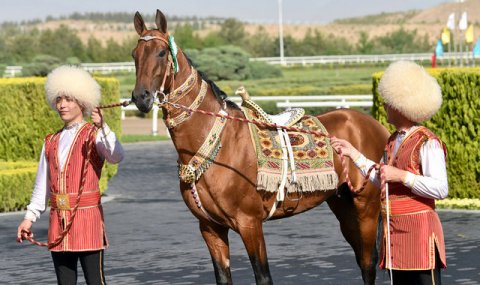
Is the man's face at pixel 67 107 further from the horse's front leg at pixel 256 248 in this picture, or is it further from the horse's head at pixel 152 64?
the horse's front leg at pixel 256 248

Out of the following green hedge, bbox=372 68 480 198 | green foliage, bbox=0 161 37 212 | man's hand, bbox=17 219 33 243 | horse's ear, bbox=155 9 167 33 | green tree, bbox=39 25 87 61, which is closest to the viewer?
man's hand, bbox=17 219 33 243

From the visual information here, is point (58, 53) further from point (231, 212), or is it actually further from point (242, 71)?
point (231, 212)

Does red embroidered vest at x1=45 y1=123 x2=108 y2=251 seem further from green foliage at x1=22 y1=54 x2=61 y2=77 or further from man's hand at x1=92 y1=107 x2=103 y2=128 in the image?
green foliage at x1=22 y1=54 x2=61 y2=77

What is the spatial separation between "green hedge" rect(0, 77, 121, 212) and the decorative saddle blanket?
31.0ft

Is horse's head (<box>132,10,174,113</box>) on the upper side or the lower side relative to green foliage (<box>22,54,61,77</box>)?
upper

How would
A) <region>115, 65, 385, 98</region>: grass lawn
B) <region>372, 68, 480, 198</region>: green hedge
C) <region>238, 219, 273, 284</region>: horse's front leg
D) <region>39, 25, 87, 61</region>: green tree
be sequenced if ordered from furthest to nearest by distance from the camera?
<region>39, 25, 87, 61</region>: green tree
<region>115, 65, 385, 98</region>: grass lawn
<region>372, 68, 480, 198</region>: green hedge
<region>238, 219, 273, 284</region>: horse's front leg

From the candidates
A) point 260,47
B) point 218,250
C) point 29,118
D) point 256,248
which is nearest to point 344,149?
point 256,248

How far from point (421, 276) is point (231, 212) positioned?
183 centimetres

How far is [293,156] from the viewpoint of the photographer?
28.0ft

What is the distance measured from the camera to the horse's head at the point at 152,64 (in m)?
7.50

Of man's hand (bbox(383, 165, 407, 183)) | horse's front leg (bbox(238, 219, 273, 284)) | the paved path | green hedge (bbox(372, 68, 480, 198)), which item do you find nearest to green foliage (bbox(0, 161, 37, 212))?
the paved path

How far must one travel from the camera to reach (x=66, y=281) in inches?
285

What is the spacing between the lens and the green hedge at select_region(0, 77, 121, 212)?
1808 centimetres

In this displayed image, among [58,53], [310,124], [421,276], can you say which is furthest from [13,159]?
[58,53]
